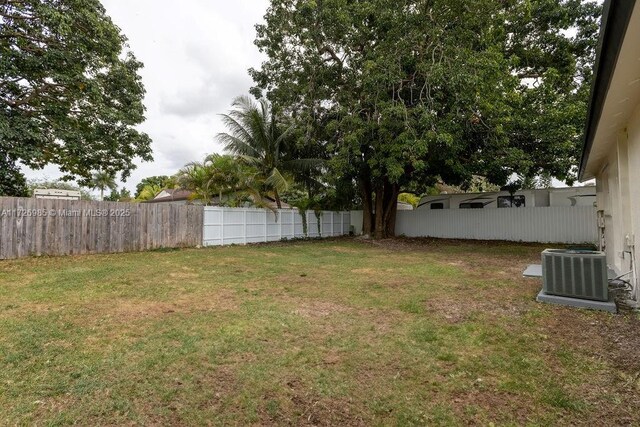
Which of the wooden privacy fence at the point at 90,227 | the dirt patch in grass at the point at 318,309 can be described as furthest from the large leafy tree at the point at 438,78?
the dirt patch in grass at the point at 318,309

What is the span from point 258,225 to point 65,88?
26.4 feet

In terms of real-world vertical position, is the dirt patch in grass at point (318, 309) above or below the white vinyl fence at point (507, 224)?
below

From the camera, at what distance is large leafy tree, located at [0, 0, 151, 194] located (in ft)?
30.7

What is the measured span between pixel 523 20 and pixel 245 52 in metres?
10.3

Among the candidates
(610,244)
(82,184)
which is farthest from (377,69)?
(82,184)

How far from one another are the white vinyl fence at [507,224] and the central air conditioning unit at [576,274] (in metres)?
10.7

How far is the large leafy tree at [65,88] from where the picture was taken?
9.37 meters

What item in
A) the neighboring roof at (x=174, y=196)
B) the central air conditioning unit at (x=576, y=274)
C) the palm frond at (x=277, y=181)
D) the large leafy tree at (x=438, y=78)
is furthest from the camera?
Answer: the neighboring roof at (x=174, y=196)

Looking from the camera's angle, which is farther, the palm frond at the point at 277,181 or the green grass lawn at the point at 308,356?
the palm frond at the point at 277,181

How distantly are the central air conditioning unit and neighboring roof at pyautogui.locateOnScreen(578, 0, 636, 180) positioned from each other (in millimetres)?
1790

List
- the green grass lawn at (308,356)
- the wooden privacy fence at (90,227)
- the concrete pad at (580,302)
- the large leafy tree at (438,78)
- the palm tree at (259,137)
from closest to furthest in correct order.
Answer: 1. the green grass lawn at (308,356)
2. the concrete pad at (580,302)
3. the wooden privacy fence at (90,227)
4. the large leafy tree at (438,78)
5. the palm tree at (259,137)

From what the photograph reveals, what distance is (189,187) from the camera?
13.1 m

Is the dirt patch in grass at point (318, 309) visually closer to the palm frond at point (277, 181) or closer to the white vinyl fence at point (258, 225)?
the white vinyl fence at point (258, 225)

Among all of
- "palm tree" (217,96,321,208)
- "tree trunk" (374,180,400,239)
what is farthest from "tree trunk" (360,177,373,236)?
"palm tree" (217,96,321,208)
